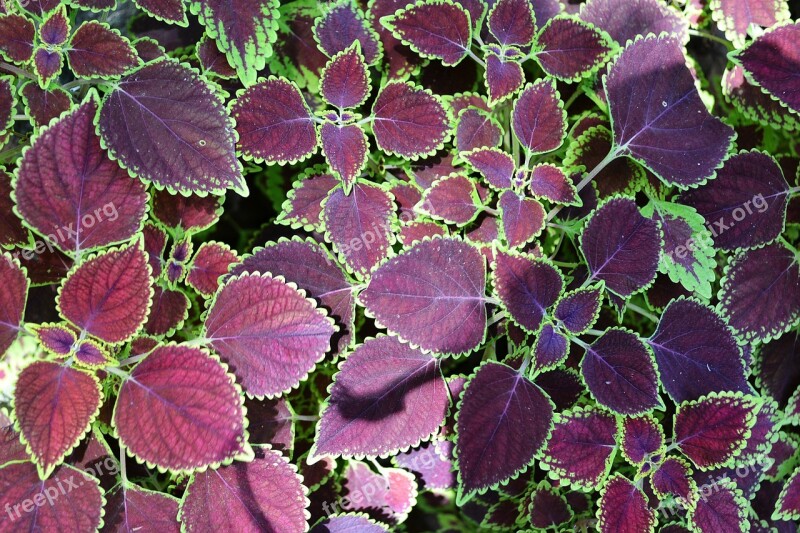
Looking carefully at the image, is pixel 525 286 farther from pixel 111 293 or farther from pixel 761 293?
pixel 111 293

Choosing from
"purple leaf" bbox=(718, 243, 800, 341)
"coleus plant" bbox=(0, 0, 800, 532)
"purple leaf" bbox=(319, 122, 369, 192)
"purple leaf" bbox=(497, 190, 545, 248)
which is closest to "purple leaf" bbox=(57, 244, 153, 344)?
"coleus plant" bbox=(0, 0, 800, 532)

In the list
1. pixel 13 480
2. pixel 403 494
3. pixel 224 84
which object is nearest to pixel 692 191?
pixel 403 494

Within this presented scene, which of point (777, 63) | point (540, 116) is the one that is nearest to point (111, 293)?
point (540, 116)

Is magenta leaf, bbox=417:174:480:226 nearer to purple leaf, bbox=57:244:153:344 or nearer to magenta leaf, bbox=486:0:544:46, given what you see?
magenta leaf, bbox=486:0:544:46

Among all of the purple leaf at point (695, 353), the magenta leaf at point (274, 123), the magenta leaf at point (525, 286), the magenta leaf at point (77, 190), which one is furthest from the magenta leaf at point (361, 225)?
the purple leaf at point (695, 353)

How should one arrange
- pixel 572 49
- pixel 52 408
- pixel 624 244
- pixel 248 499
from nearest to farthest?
pixel 52 408 → pixel 248 499 → pixel 624 244 → pixel 572 49

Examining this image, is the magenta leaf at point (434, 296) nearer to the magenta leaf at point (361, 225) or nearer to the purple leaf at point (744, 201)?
the magenta leaf at point (361, 225)

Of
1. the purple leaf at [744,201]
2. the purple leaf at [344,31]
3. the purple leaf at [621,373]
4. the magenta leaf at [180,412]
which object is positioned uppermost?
the purple leaf at [344,31]
